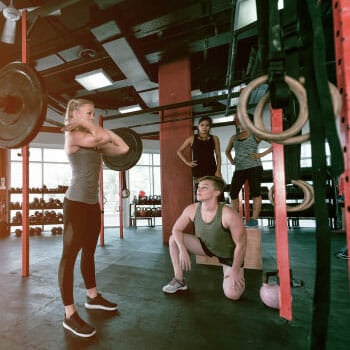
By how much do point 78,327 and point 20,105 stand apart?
127cm

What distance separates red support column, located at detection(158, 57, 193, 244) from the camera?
3855mm

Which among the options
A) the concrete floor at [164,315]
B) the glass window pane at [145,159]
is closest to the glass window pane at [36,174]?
the glass window pane at [145,159]

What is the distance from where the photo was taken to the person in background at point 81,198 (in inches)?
54.9

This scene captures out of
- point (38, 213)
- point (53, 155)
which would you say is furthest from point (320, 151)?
point (53, 155)

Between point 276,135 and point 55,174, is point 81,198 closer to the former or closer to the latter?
point 276,135

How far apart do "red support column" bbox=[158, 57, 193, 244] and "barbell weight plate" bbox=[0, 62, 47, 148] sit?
8.36 ft

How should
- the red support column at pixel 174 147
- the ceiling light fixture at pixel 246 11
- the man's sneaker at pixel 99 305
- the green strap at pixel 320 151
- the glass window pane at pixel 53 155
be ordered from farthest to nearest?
the glass window pane at pixel 53 155 < the red support column at pixel 174 147 < the ceiling light fixture at pixel 246 11 < the man's sneaker at pixel 99 305 < the green strap at pixel 320 151

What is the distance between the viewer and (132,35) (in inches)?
137

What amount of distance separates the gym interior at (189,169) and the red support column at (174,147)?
0.06ft

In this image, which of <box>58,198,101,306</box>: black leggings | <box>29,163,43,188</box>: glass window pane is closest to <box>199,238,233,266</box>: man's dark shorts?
<box>58,198,101,306</box>: black leggings

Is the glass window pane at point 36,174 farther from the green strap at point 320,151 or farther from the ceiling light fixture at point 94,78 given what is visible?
the green strap at point 320,151

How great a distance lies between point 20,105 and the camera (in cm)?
146

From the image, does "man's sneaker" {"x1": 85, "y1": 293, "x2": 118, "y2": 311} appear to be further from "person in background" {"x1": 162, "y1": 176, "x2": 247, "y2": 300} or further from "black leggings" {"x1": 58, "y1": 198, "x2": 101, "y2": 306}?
"person in background" {"x1": 162, "y1": 176, "x2": 247, "y2": 300}

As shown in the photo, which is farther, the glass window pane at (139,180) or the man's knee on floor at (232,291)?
the glass window pane at (139,180)
